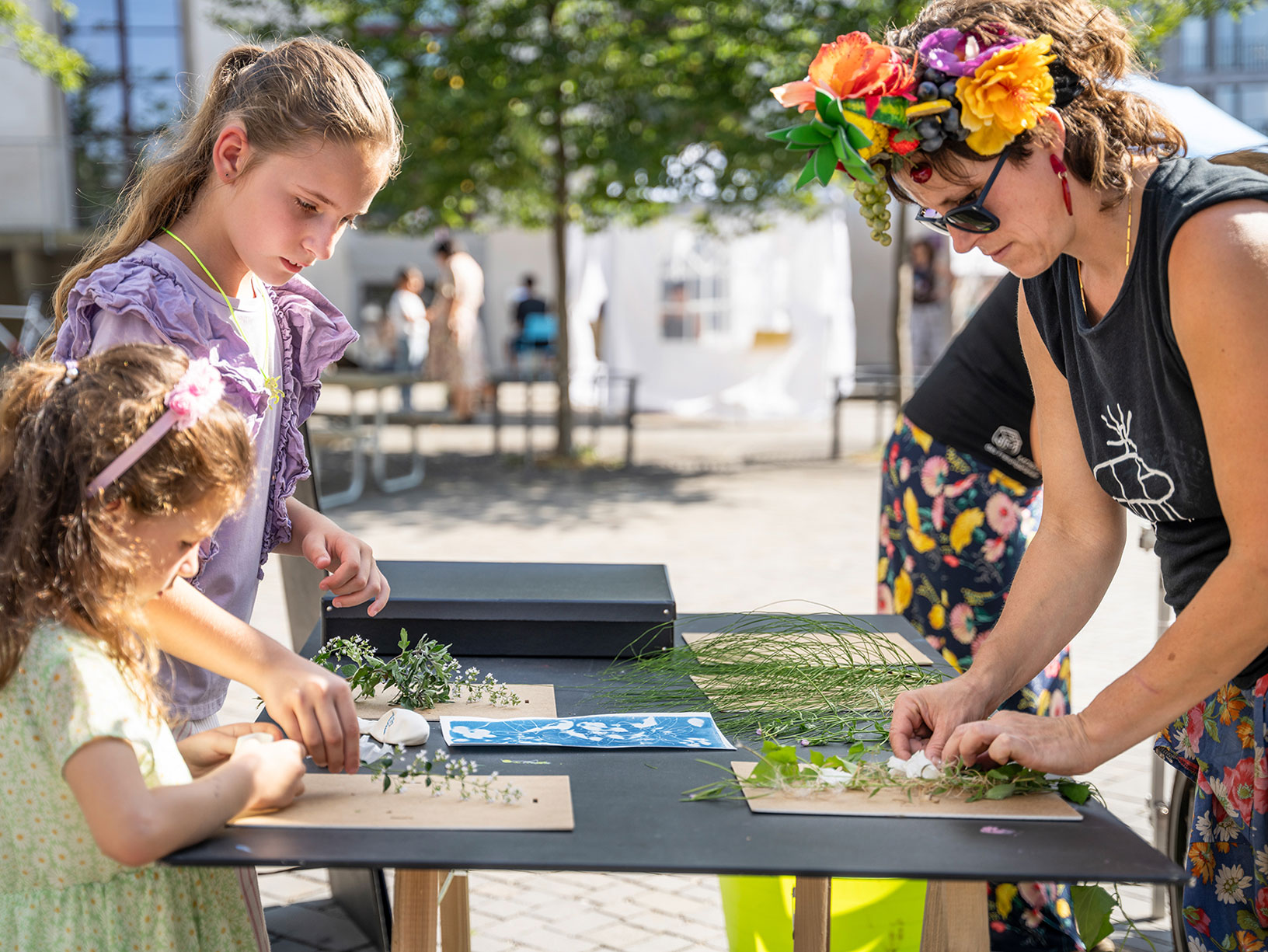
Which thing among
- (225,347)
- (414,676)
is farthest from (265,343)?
(414,676)

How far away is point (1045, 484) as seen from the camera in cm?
180

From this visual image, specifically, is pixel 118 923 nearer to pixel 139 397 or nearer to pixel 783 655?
pixel 139 397

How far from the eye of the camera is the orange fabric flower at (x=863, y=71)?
145cm

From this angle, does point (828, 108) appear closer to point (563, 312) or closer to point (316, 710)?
point (316, 710)

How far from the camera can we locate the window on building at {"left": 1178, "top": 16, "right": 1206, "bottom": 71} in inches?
713

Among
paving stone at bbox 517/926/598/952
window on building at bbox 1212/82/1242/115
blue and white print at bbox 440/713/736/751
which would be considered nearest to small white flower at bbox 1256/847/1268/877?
blue and white print at bbox 440/713/736/751

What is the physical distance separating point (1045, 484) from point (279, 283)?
1.11 m

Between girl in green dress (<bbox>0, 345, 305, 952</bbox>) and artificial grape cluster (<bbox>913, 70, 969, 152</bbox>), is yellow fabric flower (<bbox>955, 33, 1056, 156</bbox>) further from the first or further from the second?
girl in green dress (<bbox>0, 345, 305, 952</bbox>)

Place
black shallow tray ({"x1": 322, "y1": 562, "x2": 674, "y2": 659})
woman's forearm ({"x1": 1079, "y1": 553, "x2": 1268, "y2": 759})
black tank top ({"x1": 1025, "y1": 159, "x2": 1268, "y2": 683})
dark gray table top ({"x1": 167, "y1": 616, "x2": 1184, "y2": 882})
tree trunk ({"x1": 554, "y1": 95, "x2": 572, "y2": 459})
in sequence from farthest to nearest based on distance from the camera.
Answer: tree trunk ({"x1": 554, "y1": 95, "x2": 572, "y2": 459}) < black shallow tray ({"x1": 322, "y1": 562, "x2": 674, "y2": 659}) < black tank top ({"x1": 1025, "y1": 159, "x2": 1268, "y2": 683}) < woman's forearm ({"x1": 1079, "y1": 553, "x2": 1268, "y2": 759}) < dark gray table top ({"x1": 167, "y1": 616, "x2": 1184, "y2": 882})

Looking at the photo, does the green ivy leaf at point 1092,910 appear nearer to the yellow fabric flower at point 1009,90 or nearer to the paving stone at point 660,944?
the yellow fabric flower at point 1009,90

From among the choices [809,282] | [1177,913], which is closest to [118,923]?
[1177,913]

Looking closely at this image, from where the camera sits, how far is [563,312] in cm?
1031

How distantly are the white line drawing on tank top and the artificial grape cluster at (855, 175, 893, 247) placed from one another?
37 centimetres

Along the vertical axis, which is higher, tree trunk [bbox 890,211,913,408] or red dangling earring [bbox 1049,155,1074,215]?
red dangling earring [bbox 1049,155,1074,215]
